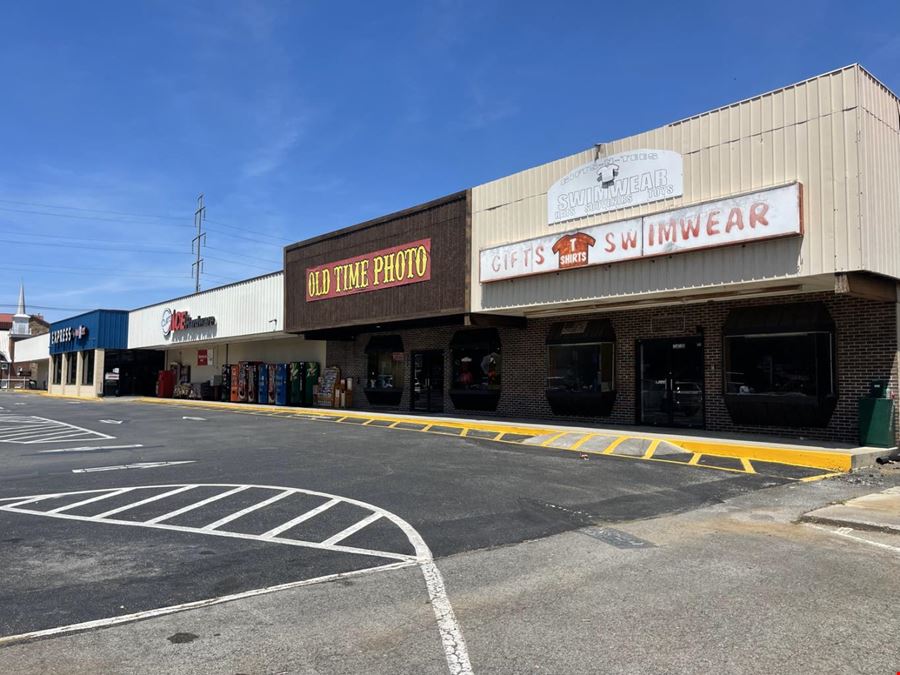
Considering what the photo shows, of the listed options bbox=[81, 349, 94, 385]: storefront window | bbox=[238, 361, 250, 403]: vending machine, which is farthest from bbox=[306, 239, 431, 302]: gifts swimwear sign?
bbox=[81, 349, 94, 385]: storefront window

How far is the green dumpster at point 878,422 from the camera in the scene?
12.8 meters

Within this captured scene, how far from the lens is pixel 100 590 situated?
5406mm

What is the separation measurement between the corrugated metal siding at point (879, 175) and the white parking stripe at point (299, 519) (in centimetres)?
973

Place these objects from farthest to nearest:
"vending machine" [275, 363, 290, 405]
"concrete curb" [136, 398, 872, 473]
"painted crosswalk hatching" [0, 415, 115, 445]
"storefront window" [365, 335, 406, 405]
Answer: "vending machine" [275, 363, 290, 405] < "storefront window" [365, 335, 406, 405] < "painted crosswalk hatching" [0, 415, 115, 445] < "concrete curb" [136, 398, 872, 473]

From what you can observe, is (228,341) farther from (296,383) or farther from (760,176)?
(760,176)

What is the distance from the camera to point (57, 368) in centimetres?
6144

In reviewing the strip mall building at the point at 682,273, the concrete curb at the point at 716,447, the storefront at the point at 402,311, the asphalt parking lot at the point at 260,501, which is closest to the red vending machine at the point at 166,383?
the storefront at the point at 402,311

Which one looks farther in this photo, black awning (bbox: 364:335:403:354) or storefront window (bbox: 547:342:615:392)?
black awning (bbox: 364:335:403:354)

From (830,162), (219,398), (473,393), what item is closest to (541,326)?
(473,393)

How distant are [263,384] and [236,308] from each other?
3.96 m

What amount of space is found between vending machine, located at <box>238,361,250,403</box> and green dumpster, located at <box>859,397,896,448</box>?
28.5 meters

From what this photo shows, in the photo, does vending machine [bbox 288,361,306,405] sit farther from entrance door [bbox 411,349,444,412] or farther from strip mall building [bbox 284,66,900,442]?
strip mall building [bbox 284,66,900,442]

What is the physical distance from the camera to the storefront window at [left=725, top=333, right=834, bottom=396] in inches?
560

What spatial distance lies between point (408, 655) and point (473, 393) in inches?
719
